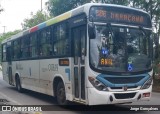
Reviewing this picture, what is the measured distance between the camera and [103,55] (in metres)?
9.12

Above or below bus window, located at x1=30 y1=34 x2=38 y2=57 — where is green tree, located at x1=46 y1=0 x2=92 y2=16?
above

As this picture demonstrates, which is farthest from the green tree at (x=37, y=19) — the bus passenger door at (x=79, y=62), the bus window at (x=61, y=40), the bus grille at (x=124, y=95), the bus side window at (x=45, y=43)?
the bus grille at (x=124, y=95)

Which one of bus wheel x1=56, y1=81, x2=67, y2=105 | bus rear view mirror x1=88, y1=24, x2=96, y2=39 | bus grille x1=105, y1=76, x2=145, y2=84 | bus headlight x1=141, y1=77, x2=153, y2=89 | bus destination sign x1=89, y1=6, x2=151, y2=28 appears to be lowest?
bus wheel x1=56, y1=81, x2=67, y2=105

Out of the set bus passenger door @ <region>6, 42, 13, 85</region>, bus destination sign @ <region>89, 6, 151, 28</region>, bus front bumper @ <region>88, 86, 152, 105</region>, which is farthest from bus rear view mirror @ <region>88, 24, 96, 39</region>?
bus passenger door @ <region>6, 42, 13, 85</region>

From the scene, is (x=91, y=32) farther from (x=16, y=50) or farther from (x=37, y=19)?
(x=37, y=19)

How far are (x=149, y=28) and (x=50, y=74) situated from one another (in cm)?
421

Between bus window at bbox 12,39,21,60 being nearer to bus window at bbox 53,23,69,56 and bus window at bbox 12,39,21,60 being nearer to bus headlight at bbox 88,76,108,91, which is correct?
bus window at bbox 53,23,69,56

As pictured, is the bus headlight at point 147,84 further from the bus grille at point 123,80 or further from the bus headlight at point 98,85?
the bus headlight at point 98,85

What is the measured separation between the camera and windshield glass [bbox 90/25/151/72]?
9.12 meters

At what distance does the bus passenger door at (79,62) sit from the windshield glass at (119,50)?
489 millimetres

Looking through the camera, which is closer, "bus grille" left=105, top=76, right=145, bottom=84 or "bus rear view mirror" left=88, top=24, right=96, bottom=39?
"bus rear view mirror" left=88, top=24, right=96, bottom=39

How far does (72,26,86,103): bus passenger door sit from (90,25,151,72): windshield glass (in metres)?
0.49

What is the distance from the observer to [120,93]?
30.2 feet

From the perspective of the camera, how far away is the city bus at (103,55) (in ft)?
29.9
